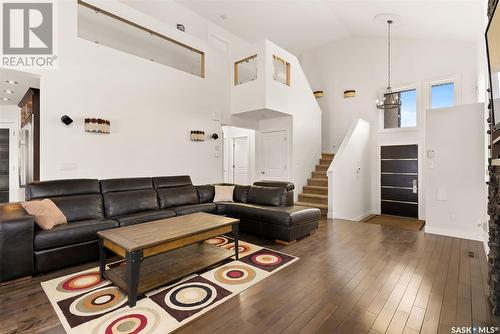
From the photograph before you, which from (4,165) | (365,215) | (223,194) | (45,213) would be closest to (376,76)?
(365,215)

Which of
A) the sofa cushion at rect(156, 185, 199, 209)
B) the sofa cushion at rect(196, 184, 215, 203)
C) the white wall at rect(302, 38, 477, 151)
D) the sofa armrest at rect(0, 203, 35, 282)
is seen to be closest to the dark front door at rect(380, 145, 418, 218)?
the white wall at rect(302, 38, 477, 151)

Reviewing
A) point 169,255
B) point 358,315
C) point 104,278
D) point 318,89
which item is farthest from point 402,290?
point 318,89

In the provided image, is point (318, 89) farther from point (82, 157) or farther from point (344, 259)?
point (82, 157)

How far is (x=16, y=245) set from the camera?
257 centimetres

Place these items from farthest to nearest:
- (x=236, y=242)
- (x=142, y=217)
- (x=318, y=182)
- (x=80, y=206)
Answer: (x=318, y=182), (x=142, y=217), (x=80, y=206), (x=236, y=242)

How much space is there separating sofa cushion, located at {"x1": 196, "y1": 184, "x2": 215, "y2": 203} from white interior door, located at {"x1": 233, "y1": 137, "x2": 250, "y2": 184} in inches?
131

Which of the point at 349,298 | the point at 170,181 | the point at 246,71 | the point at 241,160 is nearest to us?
the point at 349,298

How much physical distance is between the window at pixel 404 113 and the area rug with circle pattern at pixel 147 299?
5.91 metres

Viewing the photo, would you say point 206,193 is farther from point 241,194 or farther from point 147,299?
point 147,299

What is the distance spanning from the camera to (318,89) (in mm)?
8562

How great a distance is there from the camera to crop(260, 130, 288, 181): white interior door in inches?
266

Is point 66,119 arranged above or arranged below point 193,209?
above

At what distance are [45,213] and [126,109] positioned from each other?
2376mm

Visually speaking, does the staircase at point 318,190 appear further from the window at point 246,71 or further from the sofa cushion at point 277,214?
the window at point 246,71
